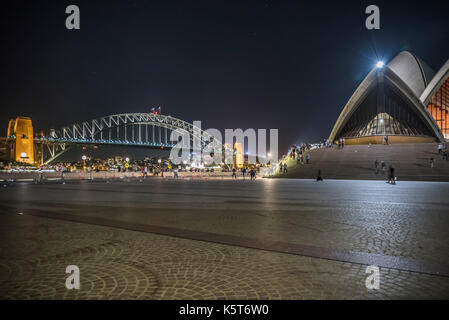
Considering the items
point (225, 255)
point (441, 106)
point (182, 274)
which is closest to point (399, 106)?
point (441, 106)

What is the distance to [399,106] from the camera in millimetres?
46062

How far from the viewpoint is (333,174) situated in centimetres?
2436

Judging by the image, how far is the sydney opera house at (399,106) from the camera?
4259 centimetres

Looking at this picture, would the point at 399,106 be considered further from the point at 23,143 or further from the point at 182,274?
the point at 23,143

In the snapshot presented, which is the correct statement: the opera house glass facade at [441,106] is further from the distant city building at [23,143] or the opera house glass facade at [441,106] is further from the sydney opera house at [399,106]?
the distant city building at [23,143]

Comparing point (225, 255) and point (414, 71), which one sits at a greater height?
point (414, 71)


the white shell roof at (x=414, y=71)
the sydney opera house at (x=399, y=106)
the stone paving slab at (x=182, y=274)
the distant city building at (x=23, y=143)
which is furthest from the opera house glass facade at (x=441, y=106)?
the distant city building at (x=23, y=143)

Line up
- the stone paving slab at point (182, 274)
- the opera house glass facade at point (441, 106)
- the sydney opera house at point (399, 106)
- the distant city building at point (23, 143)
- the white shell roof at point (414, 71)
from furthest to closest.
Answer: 1. the distant city building at point (23, 143)
2. the opera house glass facade at point (441, 106)
3. the white shell roof at point (414, 71)
4. the sydney opera house at point (399, 106)
5. the stone paving slab at point (182, 274)

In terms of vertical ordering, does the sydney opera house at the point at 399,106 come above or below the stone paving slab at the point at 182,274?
above

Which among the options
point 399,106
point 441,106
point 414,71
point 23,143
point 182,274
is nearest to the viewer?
point 182,274

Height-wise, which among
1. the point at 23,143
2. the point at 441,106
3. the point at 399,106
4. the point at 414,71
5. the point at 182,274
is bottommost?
the point at 182,274

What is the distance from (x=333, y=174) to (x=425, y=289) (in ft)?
74.0

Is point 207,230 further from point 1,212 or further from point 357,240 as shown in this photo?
point 1,212
